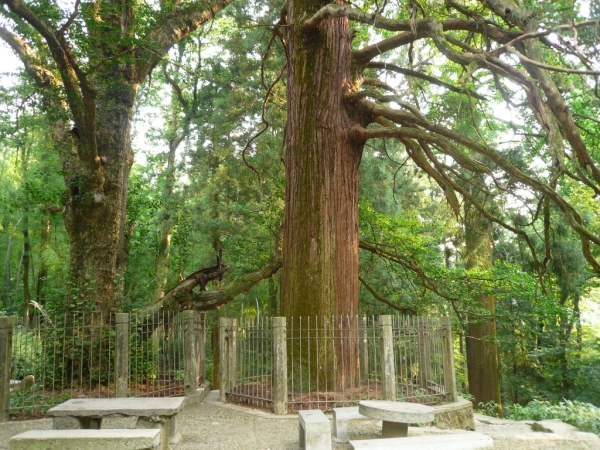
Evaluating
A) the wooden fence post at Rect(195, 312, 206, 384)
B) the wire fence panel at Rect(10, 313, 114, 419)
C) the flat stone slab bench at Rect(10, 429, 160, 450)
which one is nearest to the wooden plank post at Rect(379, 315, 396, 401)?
the wooden fence post at Rect(195, 312, 206, 384)

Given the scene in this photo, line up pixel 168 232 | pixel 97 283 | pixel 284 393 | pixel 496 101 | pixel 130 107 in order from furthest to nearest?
pixel 168 232
pixel 496 101
pixel 130 107
pixel 97 283
pixel 284 393

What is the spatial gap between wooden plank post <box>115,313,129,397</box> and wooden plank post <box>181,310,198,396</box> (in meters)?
1.16

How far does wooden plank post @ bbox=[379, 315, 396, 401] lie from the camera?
823 cm

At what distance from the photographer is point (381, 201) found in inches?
685

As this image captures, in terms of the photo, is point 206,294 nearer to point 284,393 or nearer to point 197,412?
point 197,412

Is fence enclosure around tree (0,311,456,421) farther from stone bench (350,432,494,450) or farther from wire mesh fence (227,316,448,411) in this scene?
stone bench (350,432,494,450)

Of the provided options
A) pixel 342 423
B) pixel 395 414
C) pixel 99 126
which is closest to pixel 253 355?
pixel 342 423

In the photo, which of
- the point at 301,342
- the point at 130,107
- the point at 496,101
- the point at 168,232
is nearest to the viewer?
the point at 301,342

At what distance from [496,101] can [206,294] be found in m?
11.0

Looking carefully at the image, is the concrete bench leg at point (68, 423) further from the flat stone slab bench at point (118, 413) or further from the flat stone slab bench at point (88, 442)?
the flat stone slab bench at point (88, 442)

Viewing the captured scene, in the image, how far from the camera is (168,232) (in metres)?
20.0

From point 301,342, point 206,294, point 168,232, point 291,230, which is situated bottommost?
point 301,342

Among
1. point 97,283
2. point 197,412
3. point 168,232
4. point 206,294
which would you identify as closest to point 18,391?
point 97,283

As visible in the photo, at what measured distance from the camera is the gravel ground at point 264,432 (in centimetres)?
624
